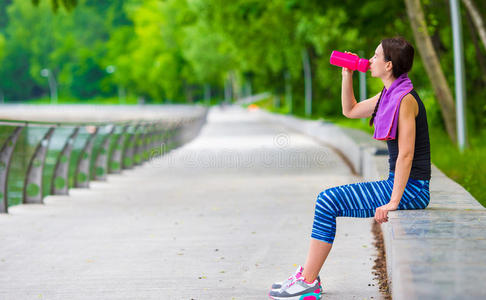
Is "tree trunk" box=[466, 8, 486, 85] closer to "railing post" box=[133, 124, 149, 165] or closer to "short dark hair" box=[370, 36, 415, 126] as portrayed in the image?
"railing post" box=[133, 124, 149, 165]

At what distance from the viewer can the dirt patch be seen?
578 cm

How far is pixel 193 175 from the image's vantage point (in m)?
15.8

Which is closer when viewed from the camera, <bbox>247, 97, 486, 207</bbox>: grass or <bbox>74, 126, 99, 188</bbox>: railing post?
<bbox>247, 97, 486, 207</bbox>: grass

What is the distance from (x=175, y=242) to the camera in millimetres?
7953

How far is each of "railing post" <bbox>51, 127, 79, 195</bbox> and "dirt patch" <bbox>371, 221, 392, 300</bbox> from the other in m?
5.26

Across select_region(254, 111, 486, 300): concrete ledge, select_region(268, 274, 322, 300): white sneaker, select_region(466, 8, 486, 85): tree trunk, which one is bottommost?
select_region(268, 274, 322, 300): white sneaker

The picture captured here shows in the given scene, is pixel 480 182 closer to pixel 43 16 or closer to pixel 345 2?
pixel 345 2

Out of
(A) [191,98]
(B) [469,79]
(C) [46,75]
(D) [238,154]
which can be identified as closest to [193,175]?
(D) [238,154]

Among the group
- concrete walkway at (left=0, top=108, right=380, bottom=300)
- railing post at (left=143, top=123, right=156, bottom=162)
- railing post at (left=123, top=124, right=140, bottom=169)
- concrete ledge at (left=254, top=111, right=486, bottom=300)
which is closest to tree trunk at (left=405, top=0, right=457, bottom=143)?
concrete walkway at (left=0, top=108, right=380, bottom=300)

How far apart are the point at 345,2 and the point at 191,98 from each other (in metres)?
104

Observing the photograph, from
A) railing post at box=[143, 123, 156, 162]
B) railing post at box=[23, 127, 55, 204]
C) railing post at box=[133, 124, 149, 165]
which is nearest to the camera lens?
railing post at box=[23, 127, 55, 204]

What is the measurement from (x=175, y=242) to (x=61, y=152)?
459cm

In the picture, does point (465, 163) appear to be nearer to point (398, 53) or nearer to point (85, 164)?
point (85, 164)

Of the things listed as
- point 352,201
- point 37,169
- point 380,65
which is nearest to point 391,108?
point 380,65
